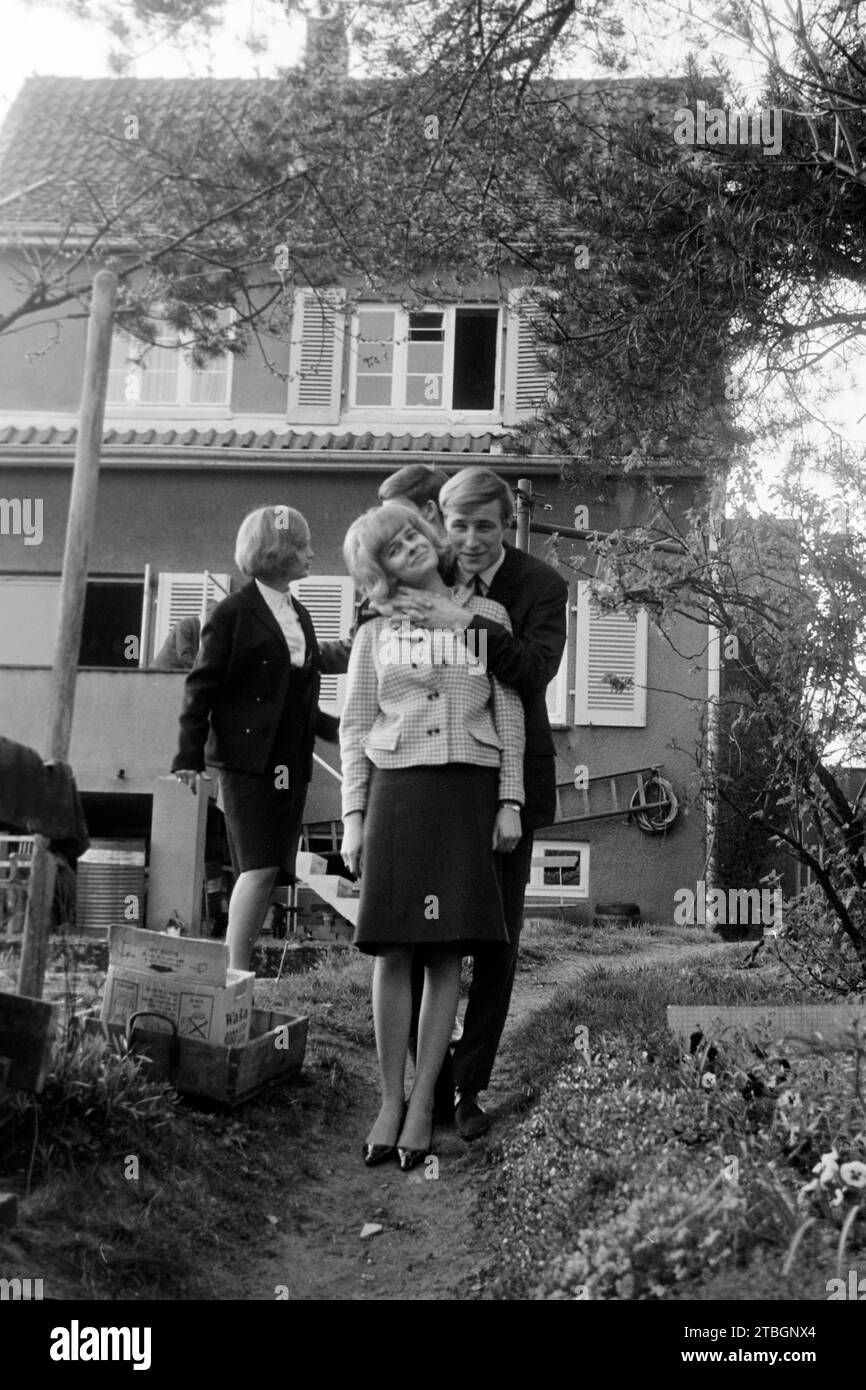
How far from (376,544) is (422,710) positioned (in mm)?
497

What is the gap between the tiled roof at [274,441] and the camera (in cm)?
1402

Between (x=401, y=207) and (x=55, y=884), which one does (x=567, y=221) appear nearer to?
(x=401, y=207)

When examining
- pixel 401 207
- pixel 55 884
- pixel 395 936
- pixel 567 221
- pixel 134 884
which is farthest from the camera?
pixel 134 884

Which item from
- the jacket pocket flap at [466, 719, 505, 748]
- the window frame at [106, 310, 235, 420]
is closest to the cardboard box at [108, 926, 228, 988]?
the jacket pocket flap at [466, 719, 505, 748]

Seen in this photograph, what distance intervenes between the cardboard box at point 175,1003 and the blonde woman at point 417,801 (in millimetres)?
427

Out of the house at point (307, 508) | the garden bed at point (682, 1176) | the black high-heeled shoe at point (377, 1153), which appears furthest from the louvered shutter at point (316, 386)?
the black high-heeled shoe at point (377, 1153)

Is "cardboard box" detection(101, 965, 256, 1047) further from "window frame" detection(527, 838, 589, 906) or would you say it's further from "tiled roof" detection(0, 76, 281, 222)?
"window frame" detection(527, 838, 589, 906)

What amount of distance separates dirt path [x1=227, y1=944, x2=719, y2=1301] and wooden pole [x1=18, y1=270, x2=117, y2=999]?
3.03 ft

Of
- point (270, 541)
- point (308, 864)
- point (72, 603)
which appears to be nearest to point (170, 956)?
point (72, 603)

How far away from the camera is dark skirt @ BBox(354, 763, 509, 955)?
4035 mm

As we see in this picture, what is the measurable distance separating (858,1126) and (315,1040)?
2.67 m

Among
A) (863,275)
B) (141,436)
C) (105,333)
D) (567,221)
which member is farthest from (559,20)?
(141,436)

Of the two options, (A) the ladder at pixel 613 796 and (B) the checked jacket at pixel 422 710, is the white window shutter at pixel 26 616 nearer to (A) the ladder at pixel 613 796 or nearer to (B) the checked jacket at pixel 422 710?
(A) the ladder at pixel 613 796

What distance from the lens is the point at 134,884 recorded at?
11.7 meters
